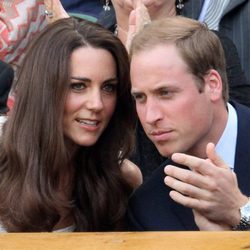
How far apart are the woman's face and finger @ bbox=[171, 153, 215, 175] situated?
451 millimetres

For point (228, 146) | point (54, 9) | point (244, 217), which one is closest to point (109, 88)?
point (228, 146)

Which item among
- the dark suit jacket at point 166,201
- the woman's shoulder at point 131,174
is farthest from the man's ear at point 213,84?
the woman's shoulder at point 131,174

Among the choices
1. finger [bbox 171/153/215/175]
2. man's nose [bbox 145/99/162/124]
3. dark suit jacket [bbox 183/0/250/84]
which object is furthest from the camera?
→ dark suit jacket [bbox 183/0/250/84]

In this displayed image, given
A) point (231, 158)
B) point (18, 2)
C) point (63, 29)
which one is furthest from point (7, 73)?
point (231, 158)

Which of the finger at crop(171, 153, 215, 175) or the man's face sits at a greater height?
the man's face

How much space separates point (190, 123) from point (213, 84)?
139 mm

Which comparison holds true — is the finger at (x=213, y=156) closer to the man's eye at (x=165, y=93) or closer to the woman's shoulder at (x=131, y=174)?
the man's eye at (x=165, y=93)

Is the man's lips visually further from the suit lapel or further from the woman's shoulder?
the suit lapel

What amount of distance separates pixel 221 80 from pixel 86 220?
0.62 meters

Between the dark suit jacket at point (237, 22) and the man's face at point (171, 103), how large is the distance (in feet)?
2.77

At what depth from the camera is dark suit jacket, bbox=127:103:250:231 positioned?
1939mm

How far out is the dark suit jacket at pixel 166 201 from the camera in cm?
194

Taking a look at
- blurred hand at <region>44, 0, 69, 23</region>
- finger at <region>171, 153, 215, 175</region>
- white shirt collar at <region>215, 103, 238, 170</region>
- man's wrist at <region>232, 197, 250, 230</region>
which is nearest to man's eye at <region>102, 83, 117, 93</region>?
white shirt collar at <region>215, 103, 238, 170</region>

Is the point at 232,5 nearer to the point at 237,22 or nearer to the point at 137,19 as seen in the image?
the point at 237,22
